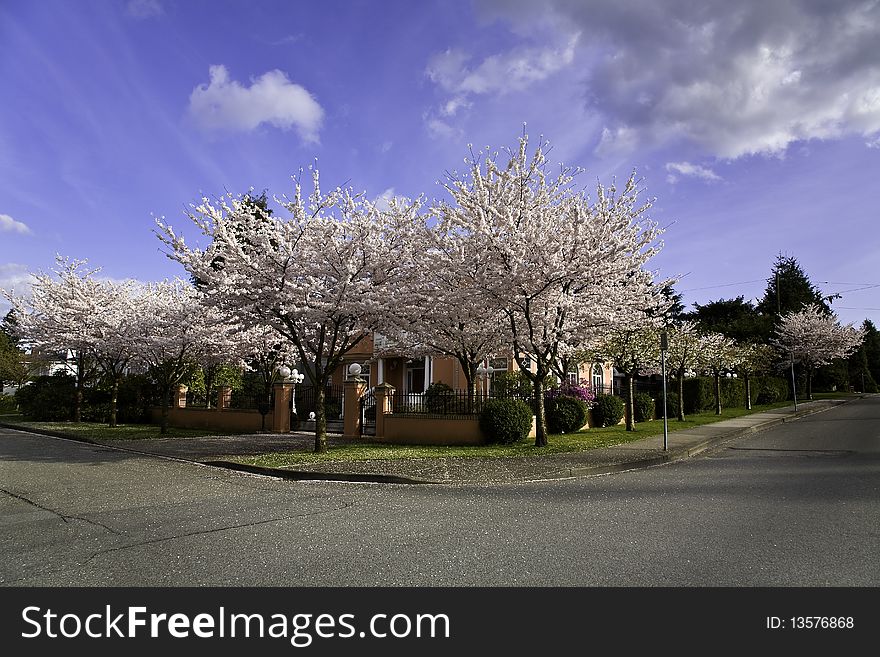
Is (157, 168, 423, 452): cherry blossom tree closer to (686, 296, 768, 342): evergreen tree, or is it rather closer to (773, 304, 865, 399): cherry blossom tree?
(773, 304, 865, 399): cherry blossom tree

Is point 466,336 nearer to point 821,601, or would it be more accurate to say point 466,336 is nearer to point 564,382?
point 564,382

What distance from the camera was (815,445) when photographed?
1543 centimetres

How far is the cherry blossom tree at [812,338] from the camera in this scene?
1797 inches

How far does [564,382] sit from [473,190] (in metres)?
8.81

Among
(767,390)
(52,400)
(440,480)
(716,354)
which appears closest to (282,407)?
(440,480)

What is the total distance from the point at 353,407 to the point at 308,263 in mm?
5771

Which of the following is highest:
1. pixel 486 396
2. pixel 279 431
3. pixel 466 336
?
pixel 466 336

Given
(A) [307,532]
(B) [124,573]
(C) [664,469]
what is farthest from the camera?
(C) [664,469]

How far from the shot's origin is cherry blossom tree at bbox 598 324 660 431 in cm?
2073

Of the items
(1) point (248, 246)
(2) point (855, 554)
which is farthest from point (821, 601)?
(1) point (248, 246)

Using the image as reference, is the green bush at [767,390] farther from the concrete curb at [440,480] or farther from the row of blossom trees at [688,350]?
the concrete curb at [440,480]

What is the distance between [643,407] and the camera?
2478 centimetres

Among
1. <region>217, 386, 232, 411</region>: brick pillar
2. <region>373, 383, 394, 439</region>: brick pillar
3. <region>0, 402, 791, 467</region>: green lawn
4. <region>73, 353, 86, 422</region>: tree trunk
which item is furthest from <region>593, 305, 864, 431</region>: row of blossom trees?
<region>73, 353, 86, 422</region>: tree trunk

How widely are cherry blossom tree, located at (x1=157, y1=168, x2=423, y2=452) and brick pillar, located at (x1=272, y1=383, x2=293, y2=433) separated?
6.60m
